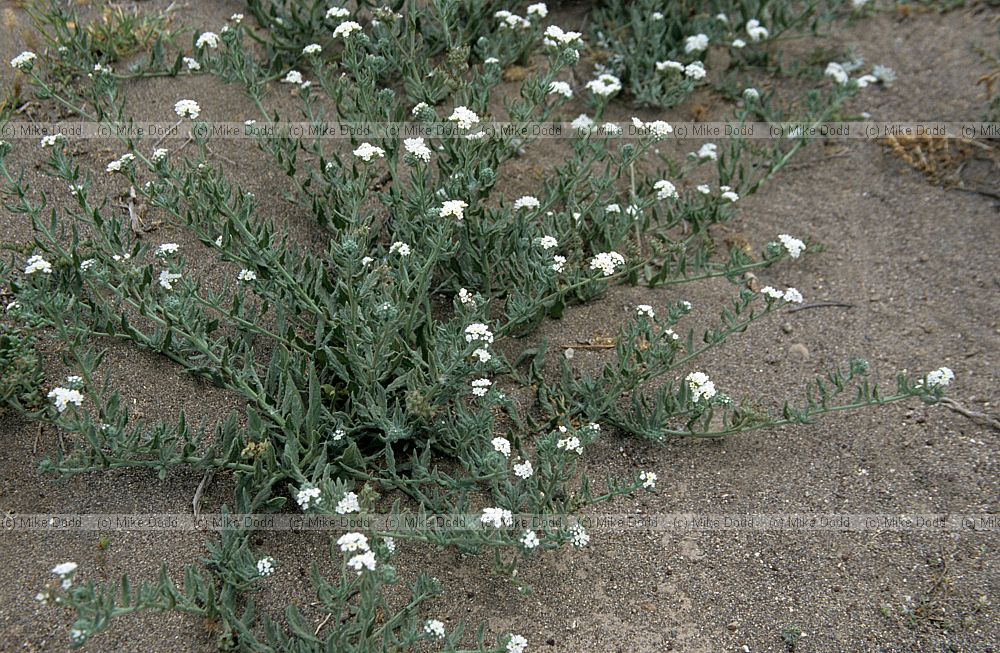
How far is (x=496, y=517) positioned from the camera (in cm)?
304

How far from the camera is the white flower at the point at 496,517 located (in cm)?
304

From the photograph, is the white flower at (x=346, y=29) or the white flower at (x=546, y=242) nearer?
the white flower at (x=546, y=242)

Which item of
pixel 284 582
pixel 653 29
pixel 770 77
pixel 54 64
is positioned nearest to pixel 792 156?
pixel 770 77

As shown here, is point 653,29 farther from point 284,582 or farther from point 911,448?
point 284,582

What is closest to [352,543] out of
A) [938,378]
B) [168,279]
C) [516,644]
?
[516,644]

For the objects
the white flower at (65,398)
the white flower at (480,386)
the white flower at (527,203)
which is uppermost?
the white flower at (65,398)

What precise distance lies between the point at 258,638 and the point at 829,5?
529cm

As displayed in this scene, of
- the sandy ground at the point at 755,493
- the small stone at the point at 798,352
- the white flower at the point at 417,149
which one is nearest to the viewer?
the sandy ground at the point at 755,493

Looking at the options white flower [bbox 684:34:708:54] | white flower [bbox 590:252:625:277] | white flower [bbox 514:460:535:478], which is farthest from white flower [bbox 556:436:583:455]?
white flower [bbox 684:34:708:54]

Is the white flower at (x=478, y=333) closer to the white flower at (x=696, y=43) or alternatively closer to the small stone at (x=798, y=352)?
the small stone at (x=798, y=352)

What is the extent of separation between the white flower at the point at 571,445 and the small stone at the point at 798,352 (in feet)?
4.83

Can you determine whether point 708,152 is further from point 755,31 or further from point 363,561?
point 363,561

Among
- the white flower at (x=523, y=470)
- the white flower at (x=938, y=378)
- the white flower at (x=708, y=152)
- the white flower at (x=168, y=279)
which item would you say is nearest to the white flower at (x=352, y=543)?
the white flower at (x=523, y=470)

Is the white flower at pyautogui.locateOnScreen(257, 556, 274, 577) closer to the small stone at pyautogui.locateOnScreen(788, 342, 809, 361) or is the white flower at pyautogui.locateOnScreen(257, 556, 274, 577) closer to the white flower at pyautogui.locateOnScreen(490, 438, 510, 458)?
the white flower at pyautogui.locateOnScreen(490, 438, 510, 458)
